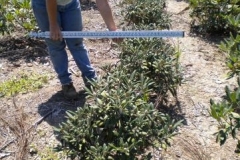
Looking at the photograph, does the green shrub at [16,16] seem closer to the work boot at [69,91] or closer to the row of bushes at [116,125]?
the work boot at [69,91]

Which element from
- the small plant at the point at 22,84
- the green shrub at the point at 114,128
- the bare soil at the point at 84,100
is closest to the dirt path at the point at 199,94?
the bare soil at the point at 84,100

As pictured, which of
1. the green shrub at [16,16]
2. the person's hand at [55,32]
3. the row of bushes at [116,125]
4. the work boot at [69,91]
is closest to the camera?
the row of bushes at [116,125]

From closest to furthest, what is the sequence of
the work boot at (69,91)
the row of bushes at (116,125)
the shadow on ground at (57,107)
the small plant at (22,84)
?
the row of bushes at (116,125) → the shadow on ground at (57,107) → the work boot at (69,91) → the small plant at (22,84)

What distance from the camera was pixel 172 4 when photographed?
588cm

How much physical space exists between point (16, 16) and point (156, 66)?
2.10 m

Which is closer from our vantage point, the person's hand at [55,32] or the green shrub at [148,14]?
the person's hand at [55,32]

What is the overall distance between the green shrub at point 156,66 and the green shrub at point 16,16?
5.16 feet

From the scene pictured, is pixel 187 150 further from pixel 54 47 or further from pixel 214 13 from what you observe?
pixel 214 13

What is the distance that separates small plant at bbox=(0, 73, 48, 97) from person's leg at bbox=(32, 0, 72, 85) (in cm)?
43

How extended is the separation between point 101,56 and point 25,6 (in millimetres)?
1059

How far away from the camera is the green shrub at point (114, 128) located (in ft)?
7.70

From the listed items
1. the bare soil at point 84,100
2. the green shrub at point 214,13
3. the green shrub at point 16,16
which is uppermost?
the green shrub at point 16,16

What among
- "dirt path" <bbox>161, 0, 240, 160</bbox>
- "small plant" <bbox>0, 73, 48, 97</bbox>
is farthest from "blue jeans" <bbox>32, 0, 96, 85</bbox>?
"dirt path" <bbox>161, 0, 240, 160</bbox>

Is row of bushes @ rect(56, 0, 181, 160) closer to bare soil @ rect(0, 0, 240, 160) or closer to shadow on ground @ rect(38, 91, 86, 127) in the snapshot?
bare soil @ rect(0, 0, 240, 160)
